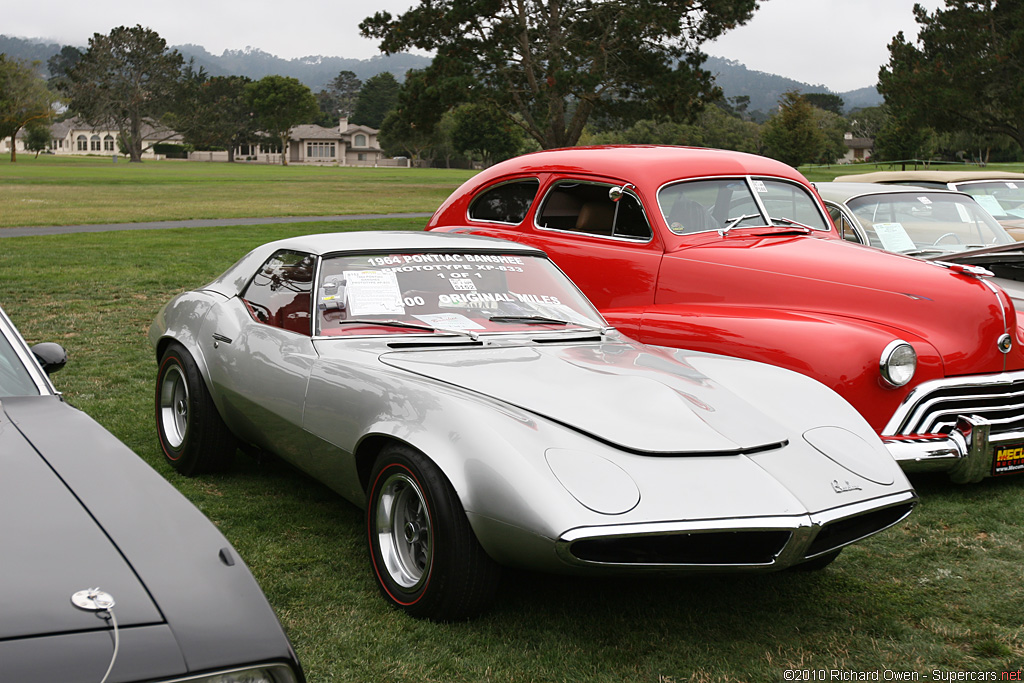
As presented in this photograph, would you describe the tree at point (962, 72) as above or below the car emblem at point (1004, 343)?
above

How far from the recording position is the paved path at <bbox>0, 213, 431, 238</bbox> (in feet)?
61.7

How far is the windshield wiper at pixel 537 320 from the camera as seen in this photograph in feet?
14.3

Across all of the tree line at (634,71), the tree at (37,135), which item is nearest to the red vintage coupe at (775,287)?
the tree line at (634,71)

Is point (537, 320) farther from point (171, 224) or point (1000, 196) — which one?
point (171, 224)

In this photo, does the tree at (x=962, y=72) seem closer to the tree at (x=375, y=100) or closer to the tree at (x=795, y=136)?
the tree at (x=795, y=136)

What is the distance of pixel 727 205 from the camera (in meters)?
6.63

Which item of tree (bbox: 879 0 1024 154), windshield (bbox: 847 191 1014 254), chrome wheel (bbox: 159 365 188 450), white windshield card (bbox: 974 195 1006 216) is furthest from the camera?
tree (bbox: 879 0 1024 154)

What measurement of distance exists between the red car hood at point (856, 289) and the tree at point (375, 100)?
15654 centimetres

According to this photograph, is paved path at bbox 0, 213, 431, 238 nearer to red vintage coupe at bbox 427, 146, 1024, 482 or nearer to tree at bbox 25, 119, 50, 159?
red vintage coupe at bbox 427, 146, 1024, 482

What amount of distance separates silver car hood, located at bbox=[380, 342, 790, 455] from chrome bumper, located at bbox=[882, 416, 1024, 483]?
145cm

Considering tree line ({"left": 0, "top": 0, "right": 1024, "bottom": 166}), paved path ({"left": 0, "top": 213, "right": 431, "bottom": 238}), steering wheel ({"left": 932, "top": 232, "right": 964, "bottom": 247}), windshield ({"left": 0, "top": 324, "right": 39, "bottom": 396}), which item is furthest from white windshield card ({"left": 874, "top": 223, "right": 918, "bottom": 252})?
tree line ({"left": 0, "top": 0, "right": 1024, "bottom": 166})

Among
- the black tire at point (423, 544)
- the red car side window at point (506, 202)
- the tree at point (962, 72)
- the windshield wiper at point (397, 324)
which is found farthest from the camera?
the tree at point (962, 72)

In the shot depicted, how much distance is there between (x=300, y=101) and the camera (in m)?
114

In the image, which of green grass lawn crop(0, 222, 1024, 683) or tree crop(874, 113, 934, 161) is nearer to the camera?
green grass lawn crop(0, 222, 1024, 683)
